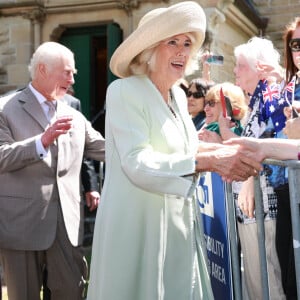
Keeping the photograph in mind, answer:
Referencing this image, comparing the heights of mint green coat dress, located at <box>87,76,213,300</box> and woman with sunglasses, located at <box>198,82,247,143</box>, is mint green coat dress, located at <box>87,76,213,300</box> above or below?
below

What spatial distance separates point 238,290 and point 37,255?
1.40 m

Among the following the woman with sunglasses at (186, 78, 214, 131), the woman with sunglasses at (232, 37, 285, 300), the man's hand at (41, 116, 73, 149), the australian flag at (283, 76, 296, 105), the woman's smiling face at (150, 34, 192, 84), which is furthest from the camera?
the woman with sunglasses at (186, 78, 214, 131)

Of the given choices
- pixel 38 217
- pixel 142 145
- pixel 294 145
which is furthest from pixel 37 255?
pixel 294 145

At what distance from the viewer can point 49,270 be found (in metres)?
3.72

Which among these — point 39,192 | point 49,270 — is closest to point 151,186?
point 39,192

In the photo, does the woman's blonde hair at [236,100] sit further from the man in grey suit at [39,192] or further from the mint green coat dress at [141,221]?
the mint green coat dress at [141,221]

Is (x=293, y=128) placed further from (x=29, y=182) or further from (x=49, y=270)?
(x=49, y=270)

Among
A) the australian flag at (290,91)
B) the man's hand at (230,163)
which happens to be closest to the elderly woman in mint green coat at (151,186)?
the man's hand at (230,163)

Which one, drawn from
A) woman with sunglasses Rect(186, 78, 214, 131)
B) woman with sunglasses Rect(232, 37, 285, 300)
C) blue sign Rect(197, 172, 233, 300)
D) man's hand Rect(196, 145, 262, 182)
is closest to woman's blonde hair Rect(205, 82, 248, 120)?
woman with sunglasses Rect(232, 37, 285, 300)

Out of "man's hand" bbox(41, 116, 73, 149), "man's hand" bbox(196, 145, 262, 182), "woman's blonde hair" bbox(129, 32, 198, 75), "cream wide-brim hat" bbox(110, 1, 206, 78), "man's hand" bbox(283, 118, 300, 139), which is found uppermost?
"cream wide-brim hat" bbox(110, 1, 206, 78)

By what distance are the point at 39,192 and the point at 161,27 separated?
1.53m

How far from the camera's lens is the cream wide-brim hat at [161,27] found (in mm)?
2639

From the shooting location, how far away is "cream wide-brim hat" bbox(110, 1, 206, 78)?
264cm

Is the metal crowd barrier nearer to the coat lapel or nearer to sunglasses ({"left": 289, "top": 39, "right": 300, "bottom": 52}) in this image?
sunglasses ({"left": 289, "top": 39, "right": 300, "bottom": 52})
